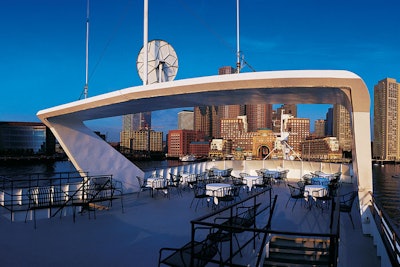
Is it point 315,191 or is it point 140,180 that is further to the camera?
point 140,180

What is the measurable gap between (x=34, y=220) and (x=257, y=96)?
614 centimetres

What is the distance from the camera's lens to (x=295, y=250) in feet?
17.6

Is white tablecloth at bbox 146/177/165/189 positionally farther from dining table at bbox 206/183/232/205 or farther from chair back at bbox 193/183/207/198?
dining table at bbox 206/183/232/205

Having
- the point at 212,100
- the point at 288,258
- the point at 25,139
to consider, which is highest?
the point at 25,139

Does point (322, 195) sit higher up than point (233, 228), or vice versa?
point (233, 228)

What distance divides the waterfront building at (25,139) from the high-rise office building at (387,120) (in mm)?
166313

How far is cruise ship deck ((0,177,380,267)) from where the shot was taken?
4.83 metres

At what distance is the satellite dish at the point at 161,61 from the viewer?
Answer: 34.6ft

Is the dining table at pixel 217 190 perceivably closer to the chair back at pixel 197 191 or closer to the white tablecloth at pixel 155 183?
the chair back at pixel 197 191

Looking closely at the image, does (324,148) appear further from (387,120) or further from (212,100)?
(212,100)

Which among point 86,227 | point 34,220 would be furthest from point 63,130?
point 86,227

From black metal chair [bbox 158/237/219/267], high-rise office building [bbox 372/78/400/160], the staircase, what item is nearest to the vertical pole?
the staircase

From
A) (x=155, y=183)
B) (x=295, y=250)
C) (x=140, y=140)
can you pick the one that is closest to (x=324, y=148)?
(x=140, y=140)

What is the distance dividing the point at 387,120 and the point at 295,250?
194 metres
